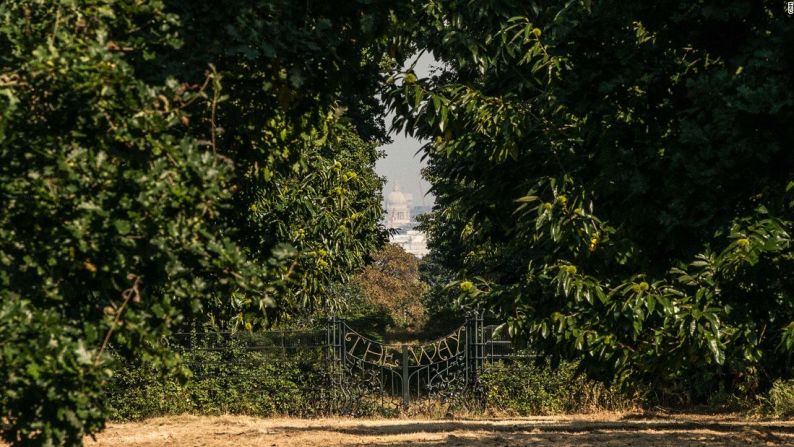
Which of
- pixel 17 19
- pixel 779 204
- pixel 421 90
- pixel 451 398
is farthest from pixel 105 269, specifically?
pixel 451 398

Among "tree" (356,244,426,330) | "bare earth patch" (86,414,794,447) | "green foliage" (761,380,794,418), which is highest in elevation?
"tree" (356,244,426,330)

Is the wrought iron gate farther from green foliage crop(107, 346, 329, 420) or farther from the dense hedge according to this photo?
green foliage crop(107, 346, 329, 420)

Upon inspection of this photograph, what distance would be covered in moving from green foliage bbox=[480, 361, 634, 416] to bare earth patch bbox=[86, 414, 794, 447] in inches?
37.0

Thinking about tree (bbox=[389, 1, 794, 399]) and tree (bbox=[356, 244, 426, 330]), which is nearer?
tree (bbox=[389, 1, 794, 399])

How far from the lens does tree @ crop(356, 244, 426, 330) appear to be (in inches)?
2105

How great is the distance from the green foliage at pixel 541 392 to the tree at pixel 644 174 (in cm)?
776

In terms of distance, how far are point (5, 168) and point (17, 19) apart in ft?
3.13

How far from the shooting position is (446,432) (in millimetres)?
13453

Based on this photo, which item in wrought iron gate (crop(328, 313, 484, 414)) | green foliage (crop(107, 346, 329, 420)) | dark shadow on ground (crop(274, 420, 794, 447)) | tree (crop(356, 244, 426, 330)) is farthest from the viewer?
tree (crop(356, 244, 426, 330))

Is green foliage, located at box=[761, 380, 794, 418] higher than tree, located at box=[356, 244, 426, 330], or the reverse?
tree, located at box=[356, 244, 426, 330]

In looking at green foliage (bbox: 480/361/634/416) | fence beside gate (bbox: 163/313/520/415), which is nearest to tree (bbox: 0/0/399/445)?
fence beside gate (bbox: 163/313/520/415)

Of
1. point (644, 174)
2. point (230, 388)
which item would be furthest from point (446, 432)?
point (644, 174)

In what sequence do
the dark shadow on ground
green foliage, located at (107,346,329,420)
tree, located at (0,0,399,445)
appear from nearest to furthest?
tree, located at (0,0,399,445) < the dark shadow on ground < green foliage, located at (107,346,329,420)

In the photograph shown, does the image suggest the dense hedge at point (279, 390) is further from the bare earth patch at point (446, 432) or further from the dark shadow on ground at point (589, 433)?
the dark shadow on ground at point (589, 433)
